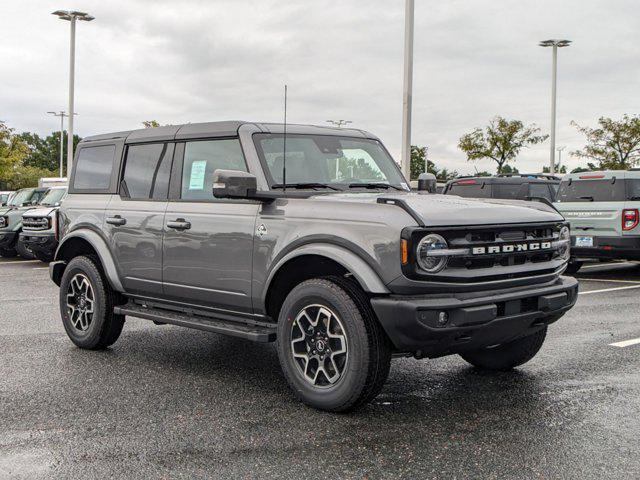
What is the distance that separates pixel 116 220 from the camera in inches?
254

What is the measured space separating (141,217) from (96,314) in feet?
3.50

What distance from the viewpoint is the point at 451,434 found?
14.4 ft

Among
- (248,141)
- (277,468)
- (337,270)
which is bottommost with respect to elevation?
(277,468)

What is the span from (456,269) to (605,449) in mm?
1292

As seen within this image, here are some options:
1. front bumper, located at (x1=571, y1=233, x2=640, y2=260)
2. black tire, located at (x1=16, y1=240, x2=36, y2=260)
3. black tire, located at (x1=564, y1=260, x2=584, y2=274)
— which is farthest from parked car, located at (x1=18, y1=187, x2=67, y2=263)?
front bumper, located at (x1=571, y1=233, x2=640, y2=260)

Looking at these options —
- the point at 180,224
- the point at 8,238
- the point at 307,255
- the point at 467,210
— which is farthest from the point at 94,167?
the point at 8,238

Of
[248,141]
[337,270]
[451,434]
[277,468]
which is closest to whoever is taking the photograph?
[277,468]

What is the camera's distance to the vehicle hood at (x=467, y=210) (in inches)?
180

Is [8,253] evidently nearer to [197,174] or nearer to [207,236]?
[197,174]

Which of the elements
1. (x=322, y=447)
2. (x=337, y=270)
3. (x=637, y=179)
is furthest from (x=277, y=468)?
(x=637, y=179)

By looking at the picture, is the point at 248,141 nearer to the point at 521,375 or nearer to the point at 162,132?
the point at 162,132

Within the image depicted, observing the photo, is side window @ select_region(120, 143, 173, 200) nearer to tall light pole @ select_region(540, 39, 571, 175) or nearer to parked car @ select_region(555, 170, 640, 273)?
parked car @ select_region(555, 170, 640, 273)

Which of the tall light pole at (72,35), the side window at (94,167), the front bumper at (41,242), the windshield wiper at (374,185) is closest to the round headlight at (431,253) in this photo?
the windshield wiper at (374,185)

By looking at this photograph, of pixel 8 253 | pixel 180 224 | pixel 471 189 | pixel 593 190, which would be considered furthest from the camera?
pixel 8 253
